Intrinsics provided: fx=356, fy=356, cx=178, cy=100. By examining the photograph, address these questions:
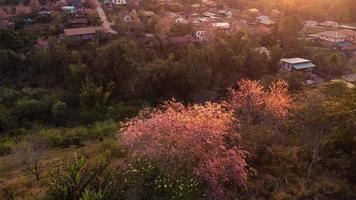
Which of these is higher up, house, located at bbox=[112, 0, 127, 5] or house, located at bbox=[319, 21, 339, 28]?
house, located at bbox=[112, 0, 127, 5]

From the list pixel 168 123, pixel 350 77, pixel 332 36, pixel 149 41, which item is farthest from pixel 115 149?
pixel 332 36

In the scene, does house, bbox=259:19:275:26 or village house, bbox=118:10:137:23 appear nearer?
village house, bbox=118:10:137:23

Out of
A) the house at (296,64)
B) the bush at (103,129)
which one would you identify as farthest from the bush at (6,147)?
the house at (296,64)

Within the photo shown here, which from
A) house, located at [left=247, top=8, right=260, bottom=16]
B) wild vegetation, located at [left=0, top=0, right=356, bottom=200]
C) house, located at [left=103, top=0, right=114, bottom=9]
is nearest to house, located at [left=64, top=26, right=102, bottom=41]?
wild vegetation, located at [left=0, top=0, right=356, bottom=200]

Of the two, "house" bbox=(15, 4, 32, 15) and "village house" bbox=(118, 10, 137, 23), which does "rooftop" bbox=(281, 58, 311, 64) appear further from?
"house" bbox=(15, 4, 32, 15)

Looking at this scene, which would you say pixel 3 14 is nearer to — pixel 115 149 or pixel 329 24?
pixel 115 149
